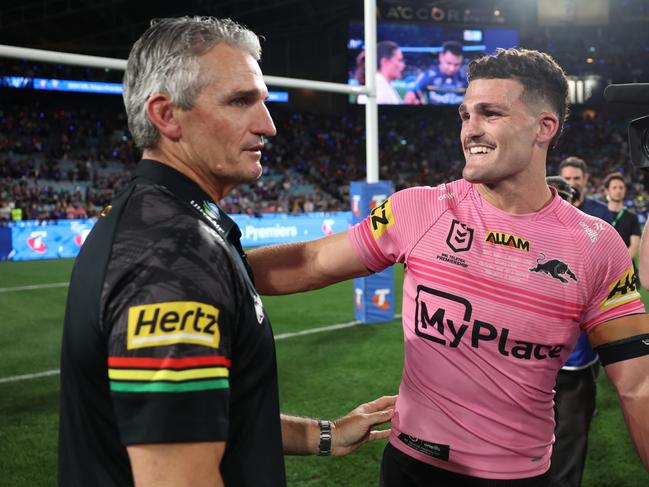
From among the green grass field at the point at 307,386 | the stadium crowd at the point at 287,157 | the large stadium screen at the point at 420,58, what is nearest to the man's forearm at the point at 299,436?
the green grass field at the point at 307,386

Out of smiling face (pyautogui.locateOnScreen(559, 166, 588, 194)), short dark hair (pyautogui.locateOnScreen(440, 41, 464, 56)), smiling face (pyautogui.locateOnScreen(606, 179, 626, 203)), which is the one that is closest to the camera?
smiling face (pyautogui.locateOnScreen(559, 166, 588, 194))

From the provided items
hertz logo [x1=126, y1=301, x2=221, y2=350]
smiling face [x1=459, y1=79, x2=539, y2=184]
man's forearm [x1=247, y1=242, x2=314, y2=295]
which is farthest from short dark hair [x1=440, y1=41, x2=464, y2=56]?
hertz logo [x1=126, y1=301, x2=221, y2=350]

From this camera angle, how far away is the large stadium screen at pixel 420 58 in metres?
27.7

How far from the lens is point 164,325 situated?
1009 mm

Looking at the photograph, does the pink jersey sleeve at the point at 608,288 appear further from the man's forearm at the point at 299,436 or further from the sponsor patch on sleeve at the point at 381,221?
the man's forearm at the point at 299,436

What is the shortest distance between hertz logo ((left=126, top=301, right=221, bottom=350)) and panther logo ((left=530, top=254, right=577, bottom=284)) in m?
1.24

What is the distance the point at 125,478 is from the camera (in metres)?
1.15

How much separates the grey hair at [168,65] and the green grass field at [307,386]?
10.4 feet

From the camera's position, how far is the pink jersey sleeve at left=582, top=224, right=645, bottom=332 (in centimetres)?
192

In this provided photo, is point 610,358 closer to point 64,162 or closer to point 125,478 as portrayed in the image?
point 125,478

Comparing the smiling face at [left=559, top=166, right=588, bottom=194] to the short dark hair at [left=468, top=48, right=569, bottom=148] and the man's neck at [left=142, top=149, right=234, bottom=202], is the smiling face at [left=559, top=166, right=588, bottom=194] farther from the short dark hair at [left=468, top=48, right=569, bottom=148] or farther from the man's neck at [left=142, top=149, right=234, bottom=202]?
the man's neck at [left=142, top=149, right=234, bottom=202]

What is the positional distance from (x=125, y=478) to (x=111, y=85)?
88.2ft

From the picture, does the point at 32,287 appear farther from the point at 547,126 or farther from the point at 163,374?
the point at 163,374

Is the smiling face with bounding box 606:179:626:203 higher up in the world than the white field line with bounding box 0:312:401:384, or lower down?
higher up
